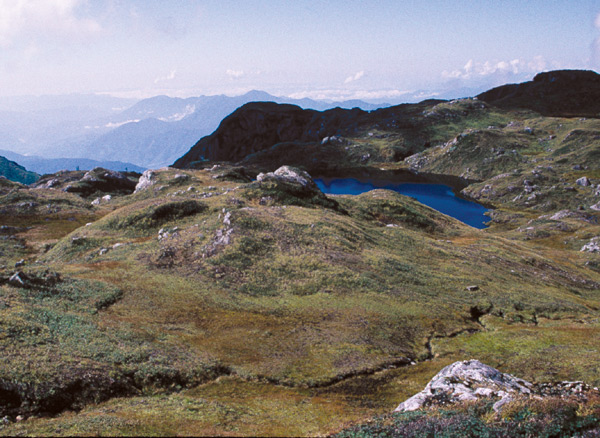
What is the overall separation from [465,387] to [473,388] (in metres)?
0.55

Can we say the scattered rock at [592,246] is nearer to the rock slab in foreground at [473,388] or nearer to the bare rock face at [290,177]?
the bare rock face at [290,177]

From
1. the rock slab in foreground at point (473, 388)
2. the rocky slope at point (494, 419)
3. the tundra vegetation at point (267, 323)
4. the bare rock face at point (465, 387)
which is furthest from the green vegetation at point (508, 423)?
the bare rock face at point (465, 387)

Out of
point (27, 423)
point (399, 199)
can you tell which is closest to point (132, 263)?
Result: point (27, 423)

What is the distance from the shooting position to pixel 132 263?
62.4m

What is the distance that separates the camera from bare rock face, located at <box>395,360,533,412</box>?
2509 centimetres

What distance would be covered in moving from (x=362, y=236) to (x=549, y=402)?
6414 cm

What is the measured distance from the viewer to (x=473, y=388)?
2672 centimetres

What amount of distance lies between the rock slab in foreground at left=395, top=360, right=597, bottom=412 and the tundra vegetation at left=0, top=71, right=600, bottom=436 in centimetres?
277

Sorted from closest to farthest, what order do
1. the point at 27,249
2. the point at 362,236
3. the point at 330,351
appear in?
the point at 330,351, the point at 362,236, the point at 27,249

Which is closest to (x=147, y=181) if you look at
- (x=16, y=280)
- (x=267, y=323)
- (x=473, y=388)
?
(x=16, y=280)

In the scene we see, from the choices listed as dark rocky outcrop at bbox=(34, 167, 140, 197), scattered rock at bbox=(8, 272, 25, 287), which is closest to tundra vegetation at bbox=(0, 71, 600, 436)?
scattered rock at bbox=(8, 272, 25, 287)

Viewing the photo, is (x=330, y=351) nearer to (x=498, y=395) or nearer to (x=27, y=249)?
(x=498, y=395)

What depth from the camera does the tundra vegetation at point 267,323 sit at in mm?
23984

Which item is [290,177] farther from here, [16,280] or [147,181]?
[16,280]
